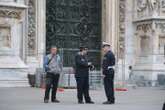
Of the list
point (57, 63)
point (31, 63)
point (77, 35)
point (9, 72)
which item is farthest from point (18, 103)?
point (77, 35)

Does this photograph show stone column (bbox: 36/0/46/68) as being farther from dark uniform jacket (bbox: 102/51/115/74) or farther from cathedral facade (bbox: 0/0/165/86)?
dark uniform jacket (bbox: 102/51/115/74)

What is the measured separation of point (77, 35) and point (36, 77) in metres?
4.40

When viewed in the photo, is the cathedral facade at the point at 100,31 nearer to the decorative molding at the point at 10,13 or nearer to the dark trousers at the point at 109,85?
the decorative molding at the point at 10,13

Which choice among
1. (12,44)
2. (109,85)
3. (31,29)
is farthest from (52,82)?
(31,29)

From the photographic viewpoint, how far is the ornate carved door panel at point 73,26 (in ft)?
81.6

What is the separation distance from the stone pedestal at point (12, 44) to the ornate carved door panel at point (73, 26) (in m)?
2.93

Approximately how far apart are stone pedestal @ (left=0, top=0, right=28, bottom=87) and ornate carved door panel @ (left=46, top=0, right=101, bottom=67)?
2.93 metres

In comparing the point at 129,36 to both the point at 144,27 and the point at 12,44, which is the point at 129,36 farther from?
the point at 12,44

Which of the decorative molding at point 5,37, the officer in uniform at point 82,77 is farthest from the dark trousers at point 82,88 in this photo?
the decorative molding at point 5,37

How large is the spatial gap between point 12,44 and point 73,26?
4.68m

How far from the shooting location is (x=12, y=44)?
2148 cm

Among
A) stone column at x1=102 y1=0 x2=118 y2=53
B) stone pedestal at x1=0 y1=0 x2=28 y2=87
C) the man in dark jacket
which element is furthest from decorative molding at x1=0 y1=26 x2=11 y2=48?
the man in dark jacket

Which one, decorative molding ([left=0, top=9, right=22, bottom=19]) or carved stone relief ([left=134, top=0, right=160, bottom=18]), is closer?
decorative molding ([left=0, top=9, right=22, bottom=19])

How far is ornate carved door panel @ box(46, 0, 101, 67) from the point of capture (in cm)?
2486
